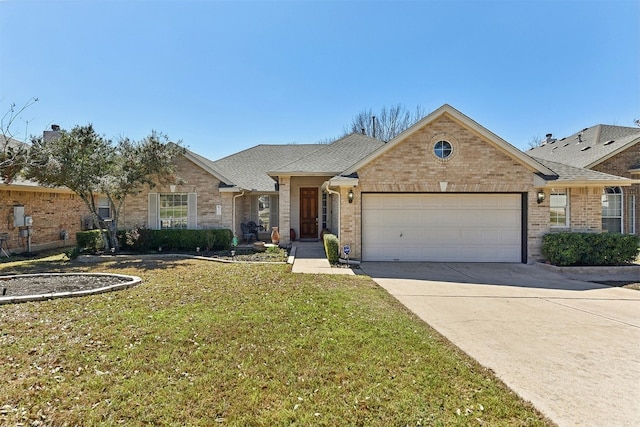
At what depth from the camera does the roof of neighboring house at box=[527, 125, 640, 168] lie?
622 inches

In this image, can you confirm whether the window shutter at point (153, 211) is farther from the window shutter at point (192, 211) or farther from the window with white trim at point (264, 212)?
the window with white trim at point (264, 212)

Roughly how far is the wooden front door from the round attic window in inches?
257

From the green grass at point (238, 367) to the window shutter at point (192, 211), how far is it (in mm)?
7701

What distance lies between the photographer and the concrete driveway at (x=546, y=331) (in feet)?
10.3

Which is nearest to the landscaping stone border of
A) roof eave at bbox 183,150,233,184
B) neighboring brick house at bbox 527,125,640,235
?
roof eave at bbox 183,150,233,184

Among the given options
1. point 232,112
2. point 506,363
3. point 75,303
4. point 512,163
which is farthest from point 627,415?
point 232,112

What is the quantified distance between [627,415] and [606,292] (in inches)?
252

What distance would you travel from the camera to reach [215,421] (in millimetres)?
2697

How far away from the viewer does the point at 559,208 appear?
35.8ft

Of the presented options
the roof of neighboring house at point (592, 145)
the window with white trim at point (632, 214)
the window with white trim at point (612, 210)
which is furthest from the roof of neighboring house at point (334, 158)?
the window with white trim at point (632, 214)

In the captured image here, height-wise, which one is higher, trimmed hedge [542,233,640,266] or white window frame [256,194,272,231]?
white window frame [256,194,272,231]

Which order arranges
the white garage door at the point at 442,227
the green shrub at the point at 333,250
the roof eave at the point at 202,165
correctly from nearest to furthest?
the green shrub at the point at 333,250 < the white garage door at the point at 442,227 < the roof eave at the point at 202,165

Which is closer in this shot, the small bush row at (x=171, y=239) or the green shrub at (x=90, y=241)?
the green shrub at (x=90, y=241)

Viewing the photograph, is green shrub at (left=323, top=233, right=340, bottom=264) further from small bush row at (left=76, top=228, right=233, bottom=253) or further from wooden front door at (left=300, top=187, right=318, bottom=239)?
wooden front door at (left=300, top=187, right=318, bottom=239)
